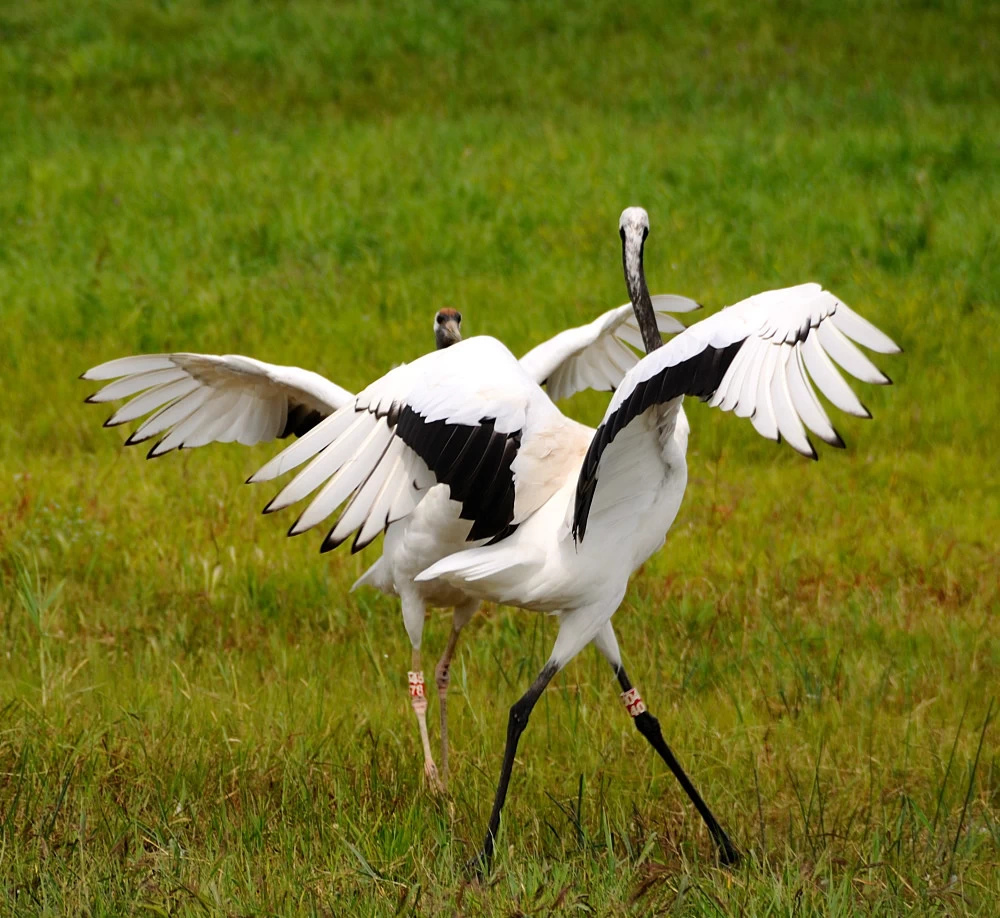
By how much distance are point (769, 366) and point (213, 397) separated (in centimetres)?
232

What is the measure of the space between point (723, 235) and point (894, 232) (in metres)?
1.22

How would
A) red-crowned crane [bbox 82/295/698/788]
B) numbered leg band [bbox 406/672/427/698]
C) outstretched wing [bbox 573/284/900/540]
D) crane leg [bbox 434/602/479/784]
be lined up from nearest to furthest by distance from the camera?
outstretched wing [bbox 573/284/900/540]
red-crowned crane [bbox 82/295/698/788]
numbered leg band [bbox 406/672/427/698]
crane leg [bbox 434/602/479/784]

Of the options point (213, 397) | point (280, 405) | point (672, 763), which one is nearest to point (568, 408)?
point (280, 405)

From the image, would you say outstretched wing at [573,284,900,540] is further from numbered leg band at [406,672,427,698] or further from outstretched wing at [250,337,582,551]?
numbered leg band at [406,672,427,698]

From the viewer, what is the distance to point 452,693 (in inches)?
220

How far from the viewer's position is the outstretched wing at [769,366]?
10.7 ft

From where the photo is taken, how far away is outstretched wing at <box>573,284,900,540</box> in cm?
325

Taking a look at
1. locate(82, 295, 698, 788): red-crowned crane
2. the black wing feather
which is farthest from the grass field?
the black wing feather

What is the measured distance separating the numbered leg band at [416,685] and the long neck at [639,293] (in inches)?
55.3

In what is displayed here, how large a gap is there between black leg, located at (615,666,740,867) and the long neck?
3.28ft

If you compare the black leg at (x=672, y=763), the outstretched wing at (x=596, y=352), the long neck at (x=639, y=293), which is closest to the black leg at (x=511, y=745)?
the black leg at (x=672, y=763)

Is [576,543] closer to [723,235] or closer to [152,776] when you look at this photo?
[152,776]

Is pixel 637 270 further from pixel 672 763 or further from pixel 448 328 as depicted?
pixel 672 763

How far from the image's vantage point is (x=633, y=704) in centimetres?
457
